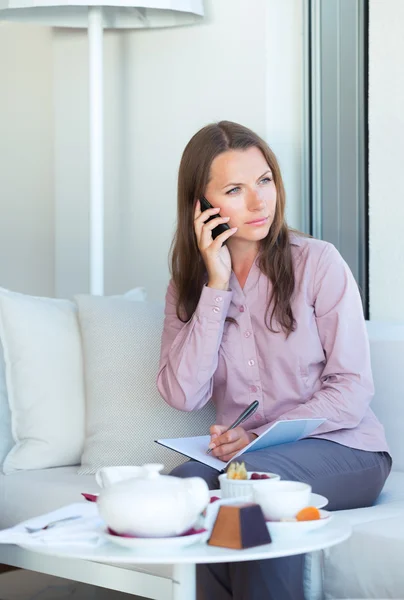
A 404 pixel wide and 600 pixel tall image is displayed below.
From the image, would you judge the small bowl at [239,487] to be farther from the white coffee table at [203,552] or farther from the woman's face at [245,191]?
the woman's face at [245,191]

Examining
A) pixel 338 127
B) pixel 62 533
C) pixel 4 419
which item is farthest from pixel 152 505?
pixel 338 127

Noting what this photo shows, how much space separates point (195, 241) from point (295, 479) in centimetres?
73

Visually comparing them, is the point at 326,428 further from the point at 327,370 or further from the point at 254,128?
the point at 254,128

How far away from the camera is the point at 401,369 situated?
90.7 inches

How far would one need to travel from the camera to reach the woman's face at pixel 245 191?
2127mm

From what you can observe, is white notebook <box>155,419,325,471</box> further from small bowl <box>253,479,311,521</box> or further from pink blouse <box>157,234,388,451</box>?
small bowl <box>253,479,311,521</box>

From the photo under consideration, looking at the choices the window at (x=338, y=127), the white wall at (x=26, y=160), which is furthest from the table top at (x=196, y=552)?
the white wall at (x=26, y=160)

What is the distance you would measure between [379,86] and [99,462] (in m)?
1.45

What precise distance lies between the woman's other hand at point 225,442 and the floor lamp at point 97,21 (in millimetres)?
1339

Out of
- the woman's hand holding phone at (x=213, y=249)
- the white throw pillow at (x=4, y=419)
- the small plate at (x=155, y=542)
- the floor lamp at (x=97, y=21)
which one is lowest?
the white throw pillow at (x=4, y=419)

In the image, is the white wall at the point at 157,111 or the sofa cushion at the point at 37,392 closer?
the sofa cushion at the point at 37,392

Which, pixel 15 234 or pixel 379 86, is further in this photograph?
pixel 15 234

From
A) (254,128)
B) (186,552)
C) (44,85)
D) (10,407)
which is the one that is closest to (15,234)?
(44,85)

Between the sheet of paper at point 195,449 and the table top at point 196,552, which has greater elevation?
the table top at point 196,552
